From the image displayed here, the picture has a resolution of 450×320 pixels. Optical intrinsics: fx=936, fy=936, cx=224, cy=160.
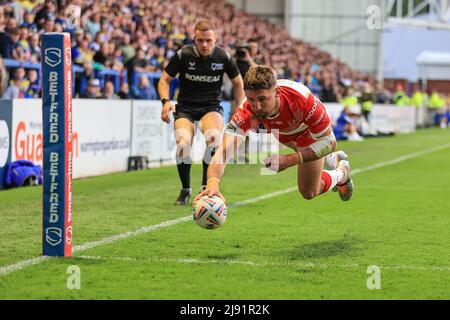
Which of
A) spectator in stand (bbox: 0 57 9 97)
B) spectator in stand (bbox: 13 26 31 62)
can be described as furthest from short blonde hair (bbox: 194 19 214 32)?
spectator in stand (bbox: 13 26 31 62)

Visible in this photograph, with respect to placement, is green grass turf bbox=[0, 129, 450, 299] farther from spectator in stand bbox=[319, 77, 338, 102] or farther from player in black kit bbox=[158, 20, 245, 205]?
spectator in stand bbox=[319, 77, 338, 102]

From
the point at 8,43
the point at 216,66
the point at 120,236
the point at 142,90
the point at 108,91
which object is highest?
the point at 8,43

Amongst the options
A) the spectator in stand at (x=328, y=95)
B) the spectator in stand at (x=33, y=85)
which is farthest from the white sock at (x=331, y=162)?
the spectator in stand at (x=328, y=95)

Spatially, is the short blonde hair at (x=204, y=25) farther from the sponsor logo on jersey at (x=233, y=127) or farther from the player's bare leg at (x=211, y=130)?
the sponsor logo on jersey at (x=233, y=127)

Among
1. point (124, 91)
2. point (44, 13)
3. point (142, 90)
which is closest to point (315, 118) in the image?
point (44, 13)

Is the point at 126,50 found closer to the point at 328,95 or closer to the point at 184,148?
the point at 184,148

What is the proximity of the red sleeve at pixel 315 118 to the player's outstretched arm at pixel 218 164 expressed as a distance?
73 cm

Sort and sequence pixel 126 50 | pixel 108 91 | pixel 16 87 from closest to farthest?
pixel 16 87 < pixel 108 91 < pixel 126 50

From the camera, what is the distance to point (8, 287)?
20.9ft

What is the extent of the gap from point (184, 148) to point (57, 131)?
4.06m

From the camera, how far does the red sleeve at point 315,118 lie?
816 cm

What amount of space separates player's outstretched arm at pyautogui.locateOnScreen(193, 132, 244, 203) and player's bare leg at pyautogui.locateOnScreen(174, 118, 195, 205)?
329 centimetres

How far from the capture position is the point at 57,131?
7.20m

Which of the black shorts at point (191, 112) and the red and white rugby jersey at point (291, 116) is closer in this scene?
the red and white rugby jersey at point (291, 116)
